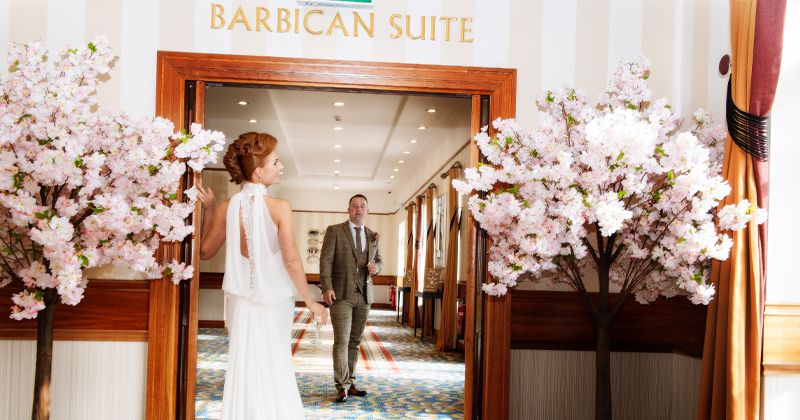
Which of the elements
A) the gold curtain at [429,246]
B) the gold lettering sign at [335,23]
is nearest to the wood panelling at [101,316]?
the gold lettering sign at [335,23]

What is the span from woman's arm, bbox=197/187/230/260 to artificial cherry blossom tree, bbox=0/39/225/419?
22 cm

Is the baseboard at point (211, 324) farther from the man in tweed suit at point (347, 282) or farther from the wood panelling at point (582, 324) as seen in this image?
the wood panelling at point (582, 324)

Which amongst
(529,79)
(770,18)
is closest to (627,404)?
(529,79)

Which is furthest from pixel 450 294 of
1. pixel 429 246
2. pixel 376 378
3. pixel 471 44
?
pixel 471 44

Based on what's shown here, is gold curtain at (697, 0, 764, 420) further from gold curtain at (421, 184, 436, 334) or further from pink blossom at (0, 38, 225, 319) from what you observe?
gold curtain at (421, 184, 436, 334)

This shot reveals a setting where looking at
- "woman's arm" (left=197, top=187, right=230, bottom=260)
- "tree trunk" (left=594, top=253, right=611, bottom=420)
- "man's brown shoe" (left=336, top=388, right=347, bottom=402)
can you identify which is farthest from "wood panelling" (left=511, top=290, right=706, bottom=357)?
"man's brown shoe" (left=336, top=388, right=347, bottom=402)

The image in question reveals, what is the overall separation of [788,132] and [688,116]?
1.11 metres

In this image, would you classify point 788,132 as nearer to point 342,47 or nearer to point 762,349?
point 762,349

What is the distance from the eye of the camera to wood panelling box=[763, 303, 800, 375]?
327cm

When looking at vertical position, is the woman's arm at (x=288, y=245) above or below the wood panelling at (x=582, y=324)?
above

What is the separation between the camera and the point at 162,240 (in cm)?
400

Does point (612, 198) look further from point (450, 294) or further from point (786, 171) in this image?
point (450, 294)

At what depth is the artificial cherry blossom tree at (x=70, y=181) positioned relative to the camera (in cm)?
329

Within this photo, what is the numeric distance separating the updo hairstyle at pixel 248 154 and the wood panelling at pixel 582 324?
177 cm
